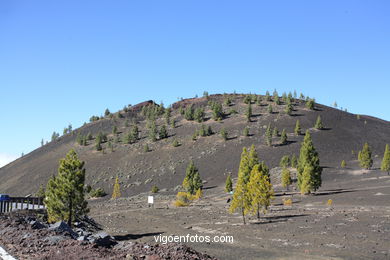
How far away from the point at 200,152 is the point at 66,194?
86.0 meters

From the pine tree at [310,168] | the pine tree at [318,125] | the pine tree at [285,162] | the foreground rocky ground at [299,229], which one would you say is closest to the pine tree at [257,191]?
the foreground rocky ground at [299,229]

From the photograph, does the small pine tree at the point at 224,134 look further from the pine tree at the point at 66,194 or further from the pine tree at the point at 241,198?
the pine tree at the point at 66,194

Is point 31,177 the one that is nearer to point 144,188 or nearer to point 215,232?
point 144,188

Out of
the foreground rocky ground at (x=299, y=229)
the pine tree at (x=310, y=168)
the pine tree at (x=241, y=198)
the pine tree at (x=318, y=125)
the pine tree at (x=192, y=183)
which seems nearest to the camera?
the foreground rocky ground at (x=299, y=229)

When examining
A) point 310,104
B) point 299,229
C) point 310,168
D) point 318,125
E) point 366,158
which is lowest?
point 299,229

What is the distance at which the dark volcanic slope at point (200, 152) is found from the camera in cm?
10412

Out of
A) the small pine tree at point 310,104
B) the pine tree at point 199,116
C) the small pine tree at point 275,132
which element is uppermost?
the small pine tree at point 310,104

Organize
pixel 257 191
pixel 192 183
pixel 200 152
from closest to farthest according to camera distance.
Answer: pixel 257 191 → pixel 192 183 → pixel 200 152

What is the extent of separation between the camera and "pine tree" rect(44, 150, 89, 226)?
32.0 meters

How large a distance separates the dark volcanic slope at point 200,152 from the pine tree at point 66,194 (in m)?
61.5

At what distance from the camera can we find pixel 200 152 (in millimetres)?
117125

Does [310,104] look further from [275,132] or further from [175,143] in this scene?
[175,143]

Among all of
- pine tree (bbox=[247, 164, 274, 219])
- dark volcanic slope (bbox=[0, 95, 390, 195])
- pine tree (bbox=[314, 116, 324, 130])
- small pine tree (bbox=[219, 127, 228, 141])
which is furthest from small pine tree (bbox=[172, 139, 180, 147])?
pine tree (bbox=[247, 164, 274, 219])

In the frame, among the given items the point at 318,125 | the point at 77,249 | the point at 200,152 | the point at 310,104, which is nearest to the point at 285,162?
the point at 200,152
